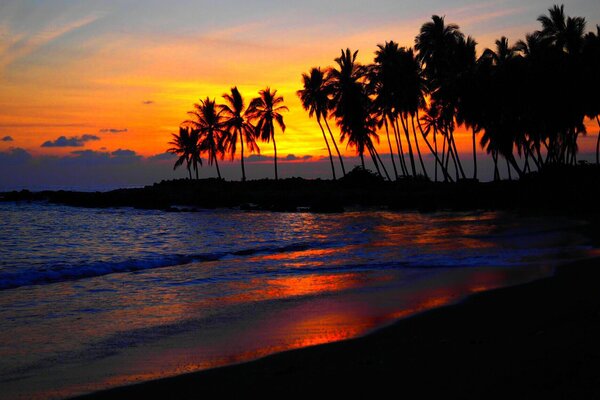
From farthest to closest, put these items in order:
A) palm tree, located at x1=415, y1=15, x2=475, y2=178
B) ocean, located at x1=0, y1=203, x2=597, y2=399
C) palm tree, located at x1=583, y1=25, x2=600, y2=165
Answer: palm tree, located at x1=415, y1=15, x2=475, y2=178 → palm tree, located at x1=583, y1=25, x2=600, y2=165 → ocean, located at x1=0, y1=203, x2=597, y2=399

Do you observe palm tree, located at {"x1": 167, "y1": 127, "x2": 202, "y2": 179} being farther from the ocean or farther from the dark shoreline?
the ocean

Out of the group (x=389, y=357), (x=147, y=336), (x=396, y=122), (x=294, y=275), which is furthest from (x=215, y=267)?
(x=396, y=122)

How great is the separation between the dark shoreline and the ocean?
39.7 ft

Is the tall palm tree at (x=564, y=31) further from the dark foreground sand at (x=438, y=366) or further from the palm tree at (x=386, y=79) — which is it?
the dark foreground sand at (x=438, y=366)

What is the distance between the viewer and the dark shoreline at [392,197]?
33.4 metres

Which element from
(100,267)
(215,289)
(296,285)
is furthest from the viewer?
(100,267)

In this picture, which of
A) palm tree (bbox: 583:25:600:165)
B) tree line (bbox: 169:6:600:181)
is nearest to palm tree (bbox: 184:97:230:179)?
tree line (bbox: 169:6:600:181)

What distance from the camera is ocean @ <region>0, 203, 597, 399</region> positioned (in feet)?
18.9

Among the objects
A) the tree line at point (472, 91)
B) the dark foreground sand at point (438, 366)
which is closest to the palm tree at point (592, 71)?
the tree line at point (472, 91)

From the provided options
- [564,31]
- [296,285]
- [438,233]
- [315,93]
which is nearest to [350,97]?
[315,93]

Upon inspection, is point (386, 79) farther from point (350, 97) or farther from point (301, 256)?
point (301, 256)

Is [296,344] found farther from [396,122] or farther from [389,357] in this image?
[396,122]

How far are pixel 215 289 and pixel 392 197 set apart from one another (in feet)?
106

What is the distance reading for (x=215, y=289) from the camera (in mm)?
10219
